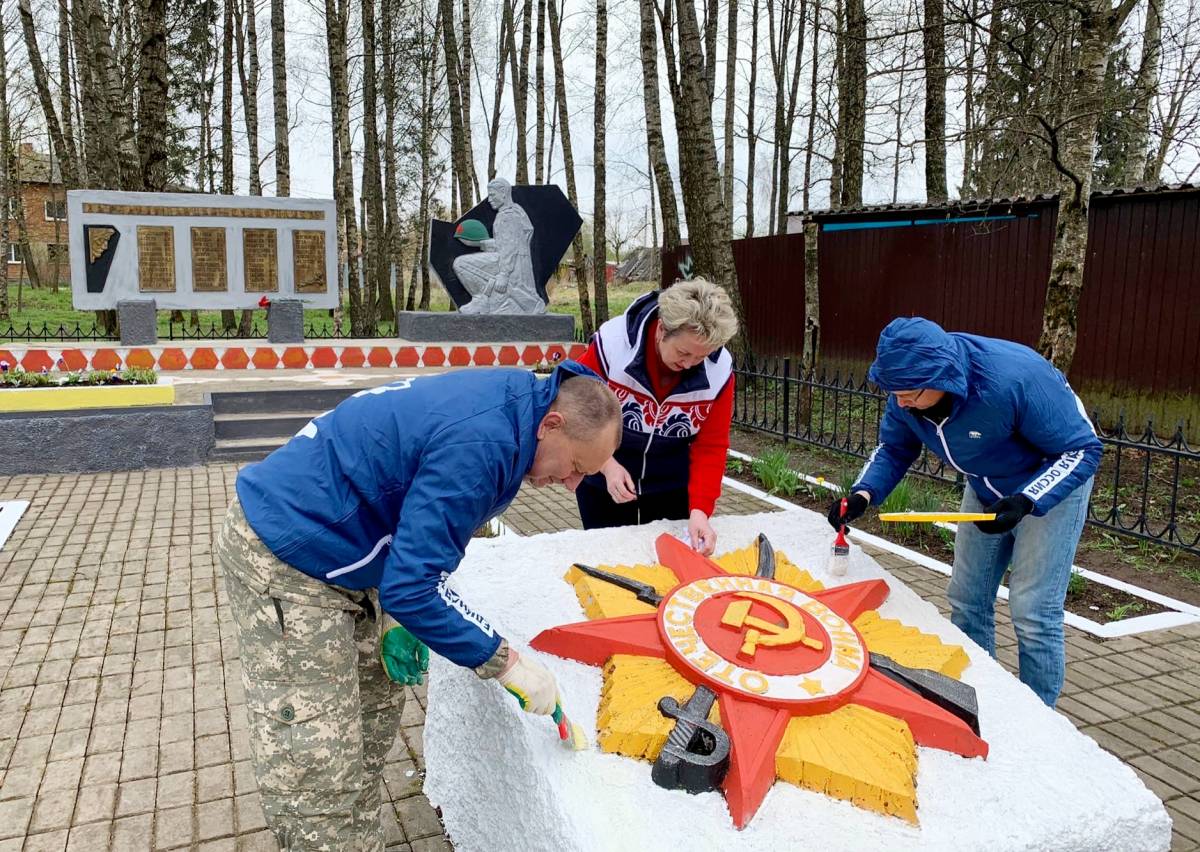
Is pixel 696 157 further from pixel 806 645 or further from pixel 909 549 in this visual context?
pixel 806 645

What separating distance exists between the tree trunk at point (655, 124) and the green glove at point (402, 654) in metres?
11.9

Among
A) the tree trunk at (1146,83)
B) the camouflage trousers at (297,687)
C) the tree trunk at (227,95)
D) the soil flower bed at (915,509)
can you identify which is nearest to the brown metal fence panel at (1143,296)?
the tree trunk at (1146,83)

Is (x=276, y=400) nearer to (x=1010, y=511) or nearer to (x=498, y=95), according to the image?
(x=1010, y=511)

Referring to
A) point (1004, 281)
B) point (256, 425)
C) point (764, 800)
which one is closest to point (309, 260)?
point (256, 425)

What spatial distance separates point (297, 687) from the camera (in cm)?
187

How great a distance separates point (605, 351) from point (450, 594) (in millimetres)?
1539

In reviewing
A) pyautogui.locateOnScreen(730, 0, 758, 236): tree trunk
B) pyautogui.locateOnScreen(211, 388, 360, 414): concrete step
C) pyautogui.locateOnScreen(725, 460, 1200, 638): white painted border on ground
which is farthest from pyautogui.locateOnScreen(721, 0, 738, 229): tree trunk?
pyautogui.locateOnScreen(725, 460, 1200, 638): white painted border on ground

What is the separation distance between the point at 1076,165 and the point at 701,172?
491 cm

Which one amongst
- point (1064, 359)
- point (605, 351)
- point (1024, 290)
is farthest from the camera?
point (1024, 290)

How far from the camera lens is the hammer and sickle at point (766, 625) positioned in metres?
2.15

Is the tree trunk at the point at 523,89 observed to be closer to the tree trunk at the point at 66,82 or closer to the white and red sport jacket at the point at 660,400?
the tree trunk at the point at 66,82

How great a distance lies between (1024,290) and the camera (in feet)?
34.9

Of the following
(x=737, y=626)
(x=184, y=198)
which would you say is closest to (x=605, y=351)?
(x=737, y=626)

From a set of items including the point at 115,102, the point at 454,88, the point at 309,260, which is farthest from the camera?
the point at 454,88
